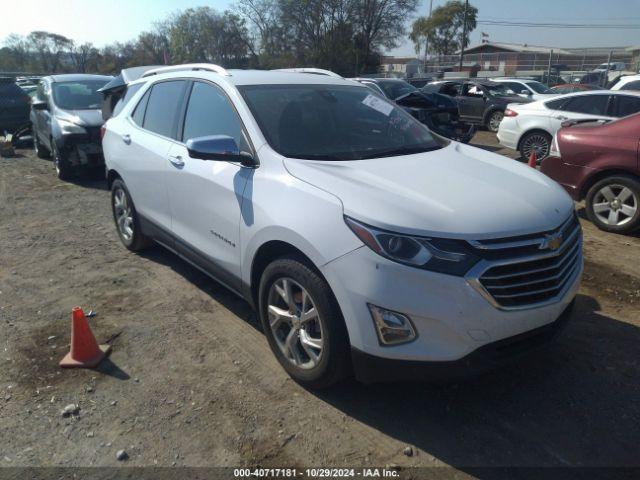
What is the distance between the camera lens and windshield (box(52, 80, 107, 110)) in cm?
944

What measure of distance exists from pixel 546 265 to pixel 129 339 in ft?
9.56

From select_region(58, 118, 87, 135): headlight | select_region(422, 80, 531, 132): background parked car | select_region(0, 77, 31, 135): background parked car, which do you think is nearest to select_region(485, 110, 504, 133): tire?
select_region(422, 80, 531, 132): background parked car

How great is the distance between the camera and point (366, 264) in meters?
2.45

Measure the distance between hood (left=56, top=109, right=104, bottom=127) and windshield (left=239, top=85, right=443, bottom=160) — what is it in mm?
6176

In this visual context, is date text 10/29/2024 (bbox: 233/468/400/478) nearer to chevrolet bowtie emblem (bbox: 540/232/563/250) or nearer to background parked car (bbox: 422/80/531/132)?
chevrolet bowtie emblem (bbox: 540/232/563/250)

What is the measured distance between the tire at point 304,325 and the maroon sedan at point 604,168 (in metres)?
4.67

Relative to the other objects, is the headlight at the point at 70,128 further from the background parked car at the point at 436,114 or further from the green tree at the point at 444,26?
the green tree at the point at 444,26

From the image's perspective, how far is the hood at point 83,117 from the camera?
870 cm

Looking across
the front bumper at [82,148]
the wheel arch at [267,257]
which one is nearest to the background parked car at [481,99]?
the front bumper at [82,148]

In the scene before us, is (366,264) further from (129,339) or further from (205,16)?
(205,16)

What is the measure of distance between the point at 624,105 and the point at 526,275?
835 cm

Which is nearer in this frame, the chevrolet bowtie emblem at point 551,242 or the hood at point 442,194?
the hood at point 442,194

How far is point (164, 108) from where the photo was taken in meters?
4.45

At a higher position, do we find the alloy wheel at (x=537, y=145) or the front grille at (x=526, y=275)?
the front grille at (x=526, y=275)
